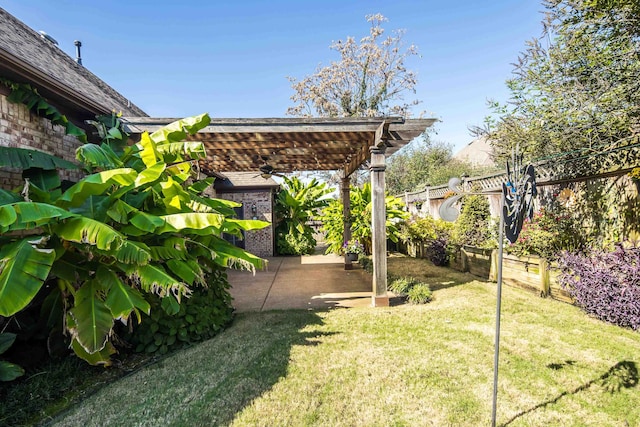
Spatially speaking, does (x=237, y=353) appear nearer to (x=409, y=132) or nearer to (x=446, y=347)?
(x=446, y=347)

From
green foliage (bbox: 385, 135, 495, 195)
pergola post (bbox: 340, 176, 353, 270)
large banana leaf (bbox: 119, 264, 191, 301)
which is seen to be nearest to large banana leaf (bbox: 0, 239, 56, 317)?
large banana leaf (bbox: 119, 264, 191, 301)

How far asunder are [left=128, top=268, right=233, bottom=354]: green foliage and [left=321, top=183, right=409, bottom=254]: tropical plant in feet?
18.2

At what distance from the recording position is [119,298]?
9.93 ft

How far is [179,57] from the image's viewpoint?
34.4 ft

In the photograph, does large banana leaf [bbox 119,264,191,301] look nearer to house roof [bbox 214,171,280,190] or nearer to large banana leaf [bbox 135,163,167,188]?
large banana leaf [bbox 135,163,167,188]

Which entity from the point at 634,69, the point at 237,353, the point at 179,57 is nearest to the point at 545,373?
the point at 237,353

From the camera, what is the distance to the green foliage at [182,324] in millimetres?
4195

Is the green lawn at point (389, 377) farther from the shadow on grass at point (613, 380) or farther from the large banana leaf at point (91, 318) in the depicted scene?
the large banana leaf at point (91, 318)

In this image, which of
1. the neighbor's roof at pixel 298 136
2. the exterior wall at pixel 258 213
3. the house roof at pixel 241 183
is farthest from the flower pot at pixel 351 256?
Result: the house roof at pixel 241 183

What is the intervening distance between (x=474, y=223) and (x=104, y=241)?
9.52 metres

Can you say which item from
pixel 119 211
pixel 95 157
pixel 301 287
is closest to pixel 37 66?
pixel 95 157

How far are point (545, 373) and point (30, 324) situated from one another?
5.96 metres

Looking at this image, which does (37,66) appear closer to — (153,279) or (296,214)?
(153,279)

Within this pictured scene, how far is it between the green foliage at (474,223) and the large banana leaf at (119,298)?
859 centimetres
